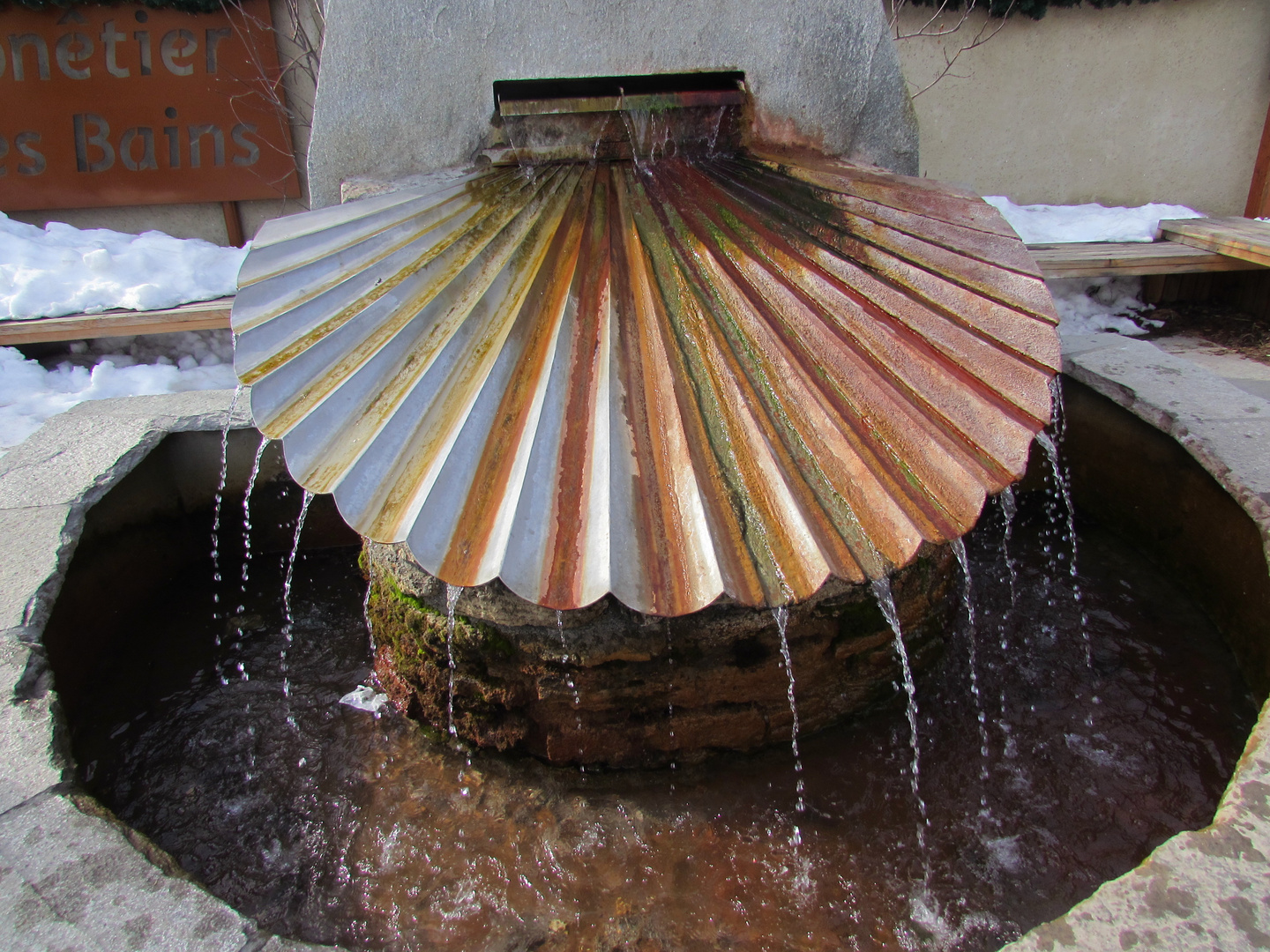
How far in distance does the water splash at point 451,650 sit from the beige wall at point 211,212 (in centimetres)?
392

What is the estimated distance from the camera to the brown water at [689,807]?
1.90 meters

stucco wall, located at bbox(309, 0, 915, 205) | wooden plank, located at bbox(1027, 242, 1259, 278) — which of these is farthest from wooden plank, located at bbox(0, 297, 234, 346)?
wooden plank, located at bbox(1027, 242, 1259, 278)

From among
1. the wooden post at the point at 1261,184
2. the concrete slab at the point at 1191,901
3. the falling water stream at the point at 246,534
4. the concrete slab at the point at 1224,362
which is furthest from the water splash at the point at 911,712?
the wooden post at the point at 1261,184

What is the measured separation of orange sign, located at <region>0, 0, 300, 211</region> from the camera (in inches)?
181

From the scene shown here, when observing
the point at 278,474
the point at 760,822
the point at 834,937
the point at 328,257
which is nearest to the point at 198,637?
the point at 278,474

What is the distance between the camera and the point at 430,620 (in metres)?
2.17

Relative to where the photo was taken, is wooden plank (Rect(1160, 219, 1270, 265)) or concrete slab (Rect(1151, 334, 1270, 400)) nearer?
concrete slab (Rect(1151, 334, 1270, 400))

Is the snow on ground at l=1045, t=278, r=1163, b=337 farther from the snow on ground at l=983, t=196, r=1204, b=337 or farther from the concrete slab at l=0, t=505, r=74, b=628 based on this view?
the concrete slab at l=0, t=505, r=74, b=628

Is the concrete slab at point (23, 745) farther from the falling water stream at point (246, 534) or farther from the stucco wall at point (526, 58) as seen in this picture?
the stucco wall at point (526, 58)

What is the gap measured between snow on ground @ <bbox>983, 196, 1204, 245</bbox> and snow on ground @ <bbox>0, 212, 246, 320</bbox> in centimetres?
500

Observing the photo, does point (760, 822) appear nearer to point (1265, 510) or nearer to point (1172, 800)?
point (1172, 800)

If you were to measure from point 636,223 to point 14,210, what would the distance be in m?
4.90

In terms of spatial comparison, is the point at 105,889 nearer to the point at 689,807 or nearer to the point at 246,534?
the point at 689,807

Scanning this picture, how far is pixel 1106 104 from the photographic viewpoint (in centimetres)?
536
